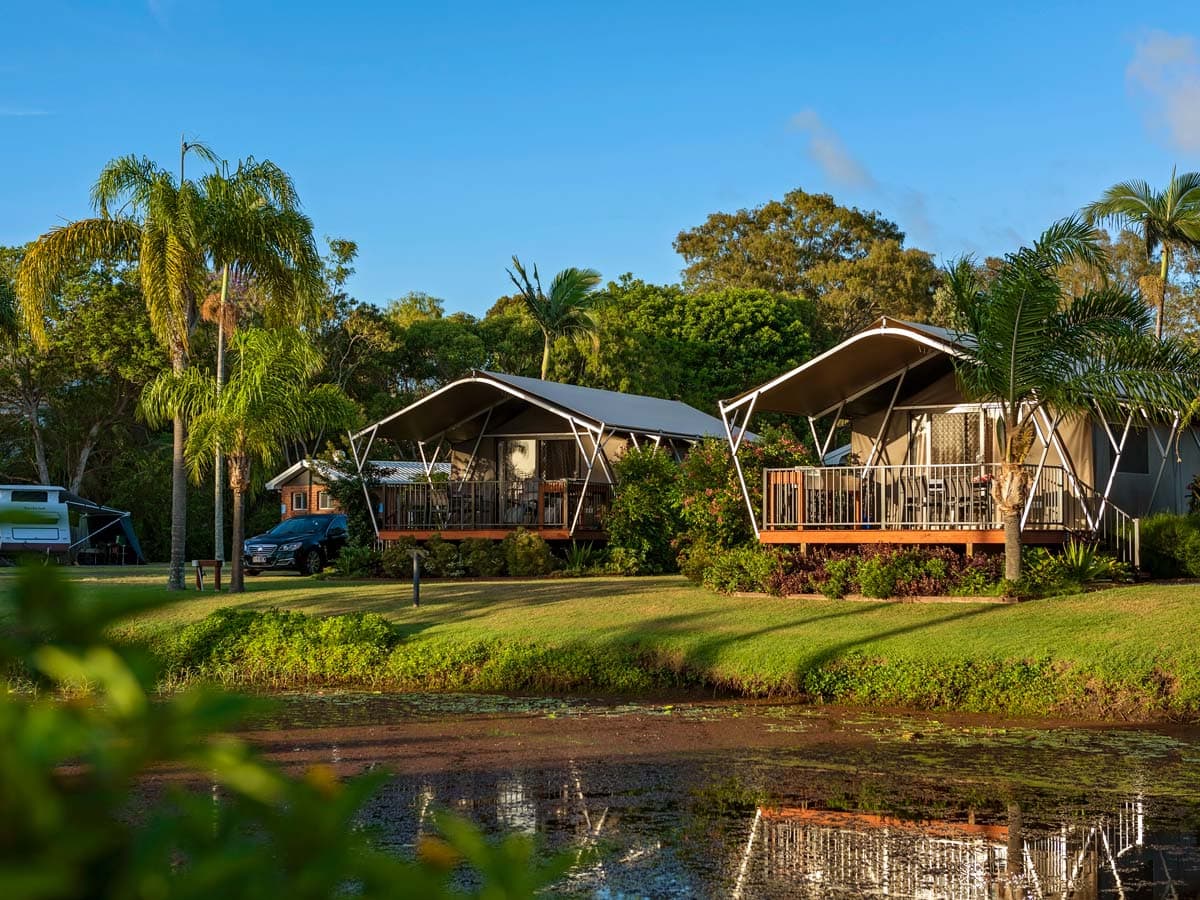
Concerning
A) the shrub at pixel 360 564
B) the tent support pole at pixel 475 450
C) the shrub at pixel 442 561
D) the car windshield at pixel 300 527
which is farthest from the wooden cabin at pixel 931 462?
the car windshield at pixel 300 527

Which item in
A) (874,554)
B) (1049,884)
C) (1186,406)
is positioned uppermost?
(1186,406)

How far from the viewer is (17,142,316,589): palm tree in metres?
24.2

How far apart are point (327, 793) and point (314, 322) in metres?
26.6

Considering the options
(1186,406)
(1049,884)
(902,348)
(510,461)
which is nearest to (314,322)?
(510,461)

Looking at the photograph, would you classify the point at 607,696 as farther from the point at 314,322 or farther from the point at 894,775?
the point at 314,322

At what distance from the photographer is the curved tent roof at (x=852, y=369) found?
71.4 ft

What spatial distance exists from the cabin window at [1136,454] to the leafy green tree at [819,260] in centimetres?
3219

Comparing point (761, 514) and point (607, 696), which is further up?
point (761, 514)

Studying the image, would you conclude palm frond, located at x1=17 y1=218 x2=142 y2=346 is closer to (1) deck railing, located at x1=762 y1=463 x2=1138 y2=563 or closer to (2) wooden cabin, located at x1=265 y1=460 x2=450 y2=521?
(1) deck railing, located at x1=762 y1=463 x2=1138 y2=563

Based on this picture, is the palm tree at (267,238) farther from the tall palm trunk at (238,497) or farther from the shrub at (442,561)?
the shrub at (442,561)

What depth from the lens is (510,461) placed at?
33.5 m

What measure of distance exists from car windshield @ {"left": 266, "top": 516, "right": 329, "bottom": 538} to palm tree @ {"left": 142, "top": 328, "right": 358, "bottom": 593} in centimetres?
888

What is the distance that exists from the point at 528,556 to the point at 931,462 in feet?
26.8

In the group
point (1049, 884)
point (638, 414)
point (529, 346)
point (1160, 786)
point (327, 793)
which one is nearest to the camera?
point (327, 793)
